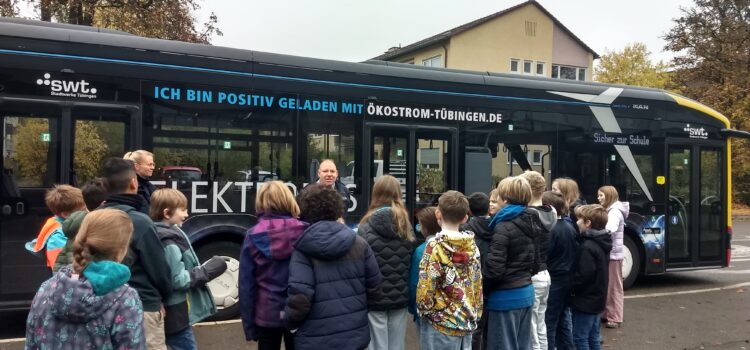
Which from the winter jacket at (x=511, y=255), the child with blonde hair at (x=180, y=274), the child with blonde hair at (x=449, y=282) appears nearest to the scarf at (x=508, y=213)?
the winter jacket at (x=511, y=255)

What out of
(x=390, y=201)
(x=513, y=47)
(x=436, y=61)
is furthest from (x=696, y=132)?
(x=513, y=47)

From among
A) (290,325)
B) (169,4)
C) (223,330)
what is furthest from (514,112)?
(169,4)

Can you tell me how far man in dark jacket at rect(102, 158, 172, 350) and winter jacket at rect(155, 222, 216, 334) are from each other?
4.8 inches

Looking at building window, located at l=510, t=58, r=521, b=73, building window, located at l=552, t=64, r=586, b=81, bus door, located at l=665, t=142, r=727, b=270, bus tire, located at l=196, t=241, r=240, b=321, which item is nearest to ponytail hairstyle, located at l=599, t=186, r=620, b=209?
bus door, located at l=665, t=142, r=727, b=270

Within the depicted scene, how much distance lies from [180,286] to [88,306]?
1.19 meters

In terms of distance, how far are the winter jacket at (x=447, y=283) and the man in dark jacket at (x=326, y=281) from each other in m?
0.51

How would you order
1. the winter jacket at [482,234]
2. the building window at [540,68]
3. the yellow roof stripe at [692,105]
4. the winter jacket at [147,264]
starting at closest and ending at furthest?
the winter jacket at [147,264], the winter jacket at [482,234], the yellow roof stripe at [692,105], the building window at [540,68]

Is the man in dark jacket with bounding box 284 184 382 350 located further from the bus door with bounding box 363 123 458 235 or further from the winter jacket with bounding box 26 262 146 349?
the bus door with bounding box 363 123 458 235

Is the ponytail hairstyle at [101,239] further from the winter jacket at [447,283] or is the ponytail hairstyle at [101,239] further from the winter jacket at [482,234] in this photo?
the winter jacket at [482,234]

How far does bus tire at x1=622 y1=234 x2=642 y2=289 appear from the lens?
932cm

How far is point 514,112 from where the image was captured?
8.69 m

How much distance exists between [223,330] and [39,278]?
1.98 meters

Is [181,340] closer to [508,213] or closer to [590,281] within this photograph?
[508,213]

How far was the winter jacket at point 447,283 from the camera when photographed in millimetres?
3889
